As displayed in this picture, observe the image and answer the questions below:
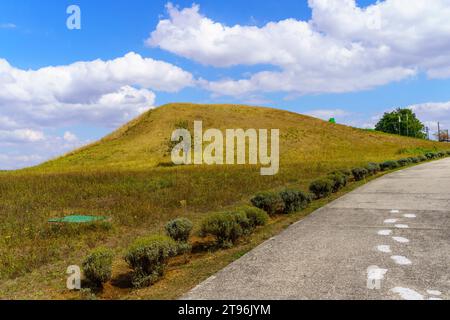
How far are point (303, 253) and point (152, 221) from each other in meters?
6.65

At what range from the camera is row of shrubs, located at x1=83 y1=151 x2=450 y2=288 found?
6.99m

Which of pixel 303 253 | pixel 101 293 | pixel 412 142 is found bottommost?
pixel 101 293

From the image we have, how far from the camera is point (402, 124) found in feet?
454

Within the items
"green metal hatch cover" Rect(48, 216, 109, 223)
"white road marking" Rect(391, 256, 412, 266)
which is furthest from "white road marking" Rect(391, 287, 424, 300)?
"green metal hatch cover" Rect(48, 216, 109, 223)

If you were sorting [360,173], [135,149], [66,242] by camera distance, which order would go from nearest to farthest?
[66,242] → [360,173] → [135,149]

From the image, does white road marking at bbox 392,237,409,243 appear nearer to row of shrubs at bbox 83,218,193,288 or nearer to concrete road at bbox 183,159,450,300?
concrete road at bbox 183,159,450,300

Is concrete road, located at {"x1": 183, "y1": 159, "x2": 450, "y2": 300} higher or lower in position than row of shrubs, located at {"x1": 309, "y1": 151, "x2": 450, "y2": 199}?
lower

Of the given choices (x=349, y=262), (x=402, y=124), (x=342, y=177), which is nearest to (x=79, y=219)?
(x=349, y=262)

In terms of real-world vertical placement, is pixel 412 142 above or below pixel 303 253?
above

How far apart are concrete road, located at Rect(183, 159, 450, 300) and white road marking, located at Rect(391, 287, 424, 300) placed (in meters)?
0.01

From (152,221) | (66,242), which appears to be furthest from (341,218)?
(66,242)

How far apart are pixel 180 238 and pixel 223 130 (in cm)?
6611
